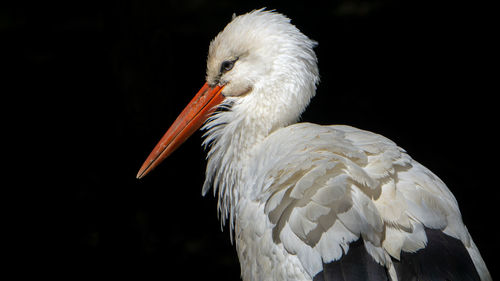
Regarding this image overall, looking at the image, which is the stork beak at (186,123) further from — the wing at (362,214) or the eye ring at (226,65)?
the wing at (362,214)

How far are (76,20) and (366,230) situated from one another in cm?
343

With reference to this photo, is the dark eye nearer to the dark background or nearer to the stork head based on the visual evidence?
the stork head

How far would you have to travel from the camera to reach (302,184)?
146 centimetres

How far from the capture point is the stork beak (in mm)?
1943

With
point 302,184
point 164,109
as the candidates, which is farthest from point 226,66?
point 164,109

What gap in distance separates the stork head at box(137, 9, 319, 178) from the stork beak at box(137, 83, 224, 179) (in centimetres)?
6

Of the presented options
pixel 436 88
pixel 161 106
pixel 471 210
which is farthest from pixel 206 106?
pixel 436 88

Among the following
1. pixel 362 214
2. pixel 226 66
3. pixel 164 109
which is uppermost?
pixel 226 66

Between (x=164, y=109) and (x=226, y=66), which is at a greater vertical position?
(x=226, y=66)

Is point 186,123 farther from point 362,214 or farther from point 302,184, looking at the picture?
point 362,214

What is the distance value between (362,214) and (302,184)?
17cm

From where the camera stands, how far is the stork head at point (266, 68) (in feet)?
5.84

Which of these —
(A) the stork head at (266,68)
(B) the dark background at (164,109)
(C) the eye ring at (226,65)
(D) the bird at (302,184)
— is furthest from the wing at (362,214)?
(B) the dark background at (164,109)

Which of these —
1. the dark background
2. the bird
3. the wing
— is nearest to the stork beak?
the bird
